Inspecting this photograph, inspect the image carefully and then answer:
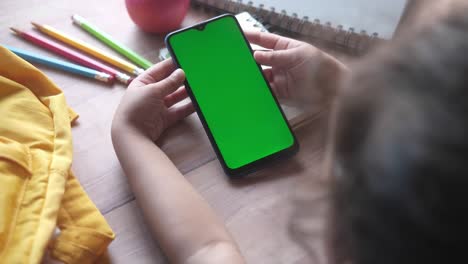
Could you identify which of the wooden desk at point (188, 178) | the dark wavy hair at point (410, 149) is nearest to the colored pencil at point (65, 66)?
the wooden desk at point (188, 178)

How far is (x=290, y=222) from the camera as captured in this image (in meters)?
0.41

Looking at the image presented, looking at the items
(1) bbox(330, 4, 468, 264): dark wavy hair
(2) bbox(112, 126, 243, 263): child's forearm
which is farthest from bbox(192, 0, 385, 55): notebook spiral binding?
(1) bbox(330, 4, 468, 264): dark wavy hair

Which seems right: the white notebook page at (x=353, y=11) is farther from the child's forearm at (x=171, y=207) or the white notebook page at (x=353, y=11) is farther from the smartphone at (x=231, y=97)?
the child's forearm at (x=171, y=207)

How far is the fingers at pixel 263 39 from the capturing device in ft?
1.78

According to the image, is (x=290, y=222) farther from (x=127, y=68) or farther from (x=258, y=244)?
(x=127, y=68)

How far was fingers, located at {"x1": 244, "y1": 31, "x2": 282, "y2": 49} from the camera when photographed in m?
0.54

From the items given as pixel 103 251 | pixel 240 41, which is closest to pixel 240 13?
pixel 240 41

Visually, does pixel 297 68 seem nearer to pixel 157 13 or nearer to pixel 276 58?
pixel 276 58

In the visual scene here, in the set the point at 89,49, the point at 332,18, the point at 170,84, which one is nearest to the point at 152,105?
the point at 170,84

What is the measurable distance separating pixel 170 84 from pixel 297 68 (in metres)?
0.14

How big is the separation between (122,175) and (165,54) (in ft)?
0.53

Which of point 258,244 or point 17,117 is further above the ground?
point 17,117

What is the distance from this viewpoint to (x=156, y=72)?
517 millimetres

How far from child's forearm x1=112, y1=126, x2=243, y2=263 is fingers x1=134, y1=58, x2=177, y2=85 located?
2.6 inches
